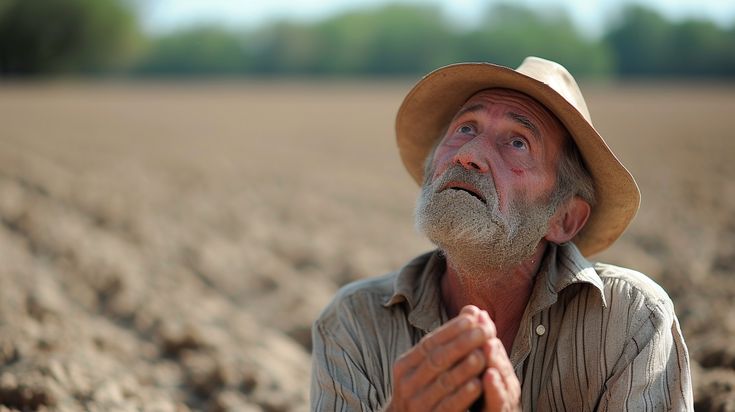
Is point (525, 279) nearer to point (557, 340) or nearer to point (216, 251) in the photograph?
point (557, 340)

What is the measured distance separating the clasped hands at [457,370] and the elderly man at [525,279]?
1.08ft

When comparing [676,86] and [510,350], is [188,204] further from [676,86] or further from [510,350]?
[676,86]

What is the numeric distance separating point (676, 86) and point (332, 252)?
3035 cm

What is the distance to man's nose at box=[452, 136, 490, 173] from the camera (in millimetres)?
2820

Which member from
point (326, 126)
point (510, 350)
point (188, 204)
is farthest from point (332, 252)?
point (326, 126)

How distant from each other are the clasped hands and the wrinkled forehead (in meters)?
0.97

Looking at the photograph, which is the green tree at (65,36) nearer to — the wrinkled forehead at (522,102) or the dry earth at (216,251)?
the dry earth at (216,251)

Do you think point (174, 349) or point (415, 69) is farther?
point (415, 69)

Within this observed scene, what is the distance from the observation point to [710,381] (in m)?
4.03

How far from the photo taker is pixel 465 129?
9.93ft

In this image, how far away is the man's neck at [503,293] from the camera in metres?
2.96

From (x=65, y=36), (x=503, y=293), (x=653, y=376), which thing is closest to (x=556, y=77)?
(x=503, y=293)

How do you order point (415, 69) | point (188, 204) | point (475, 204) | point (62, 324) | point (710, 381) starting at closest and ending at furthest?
point (475, 204), point (710, 381), point (62, 324), point (188, 204), point (415, 69)

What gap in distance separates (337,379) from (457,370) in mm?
652
